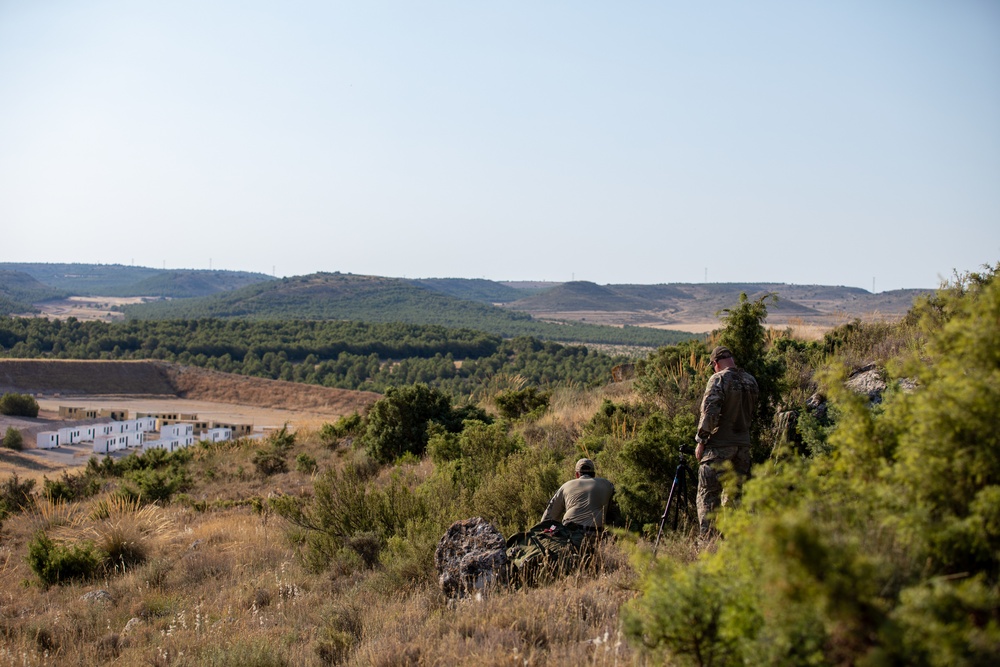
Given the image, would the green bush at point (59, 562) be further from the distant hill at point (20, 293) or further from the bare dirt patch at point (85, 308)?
the distant hill at point (20, 293)

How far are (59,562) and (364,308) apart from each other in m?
117

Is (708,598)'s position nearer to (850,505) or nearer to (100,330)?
(850,505)

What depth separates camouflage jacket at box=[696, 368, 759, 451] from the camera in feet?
18.6

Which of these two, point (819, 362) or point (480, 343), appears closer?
point (819, 362)

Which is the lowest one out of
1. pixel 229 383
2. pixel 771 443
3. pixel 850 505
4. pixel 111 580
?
pixel 229 383

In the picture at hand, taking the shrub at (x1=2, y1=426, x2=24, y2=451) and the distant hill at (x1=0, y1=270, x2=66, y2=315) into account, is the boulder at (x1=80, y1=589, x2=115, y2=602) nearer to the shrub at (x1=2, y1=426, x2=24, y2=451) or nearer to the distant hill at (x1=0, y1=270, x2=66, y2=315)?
the shrub at (x1=2, y1=426, x2=24, y2=451)

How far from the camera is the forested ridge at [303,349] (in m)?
52.8

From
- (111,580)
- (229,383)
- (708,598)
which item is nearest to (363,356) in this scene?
(229,383)

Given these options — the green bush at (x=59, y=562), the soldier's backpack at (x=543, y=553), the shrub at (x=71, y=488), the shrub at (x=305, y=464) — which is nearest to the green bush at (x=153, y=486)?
the shrub at (x=71, y=488)

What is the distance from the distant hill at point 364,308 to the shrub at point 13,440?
70513 millimetres

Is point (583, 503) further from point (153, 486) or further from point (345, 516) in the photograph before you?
point (153, 486)

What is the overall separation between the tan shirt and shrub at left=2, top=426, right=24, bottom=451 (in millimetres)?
29326

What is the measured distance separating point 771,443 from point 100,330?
223ft

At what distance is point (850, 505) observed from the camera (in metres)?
2.65
